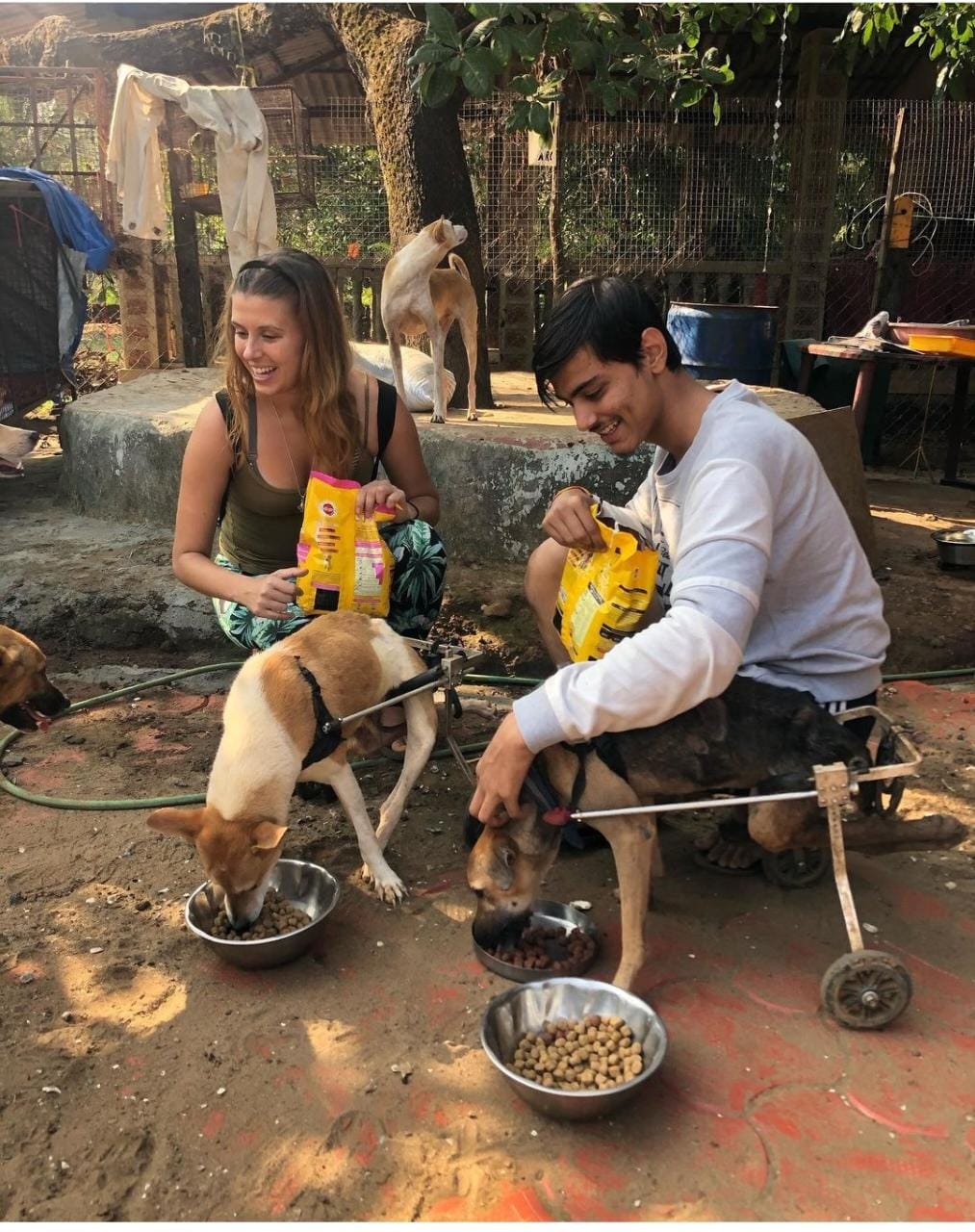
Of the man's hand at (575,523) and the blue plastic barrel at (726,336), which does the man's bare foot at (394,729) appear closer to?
the man's hand at (575,523)

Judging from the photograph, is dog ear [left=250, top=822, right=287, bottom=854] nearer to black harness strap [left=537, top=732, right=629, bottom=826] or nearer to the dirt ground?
Answer: the dirt ground

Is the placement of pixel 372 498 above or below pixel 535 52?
below

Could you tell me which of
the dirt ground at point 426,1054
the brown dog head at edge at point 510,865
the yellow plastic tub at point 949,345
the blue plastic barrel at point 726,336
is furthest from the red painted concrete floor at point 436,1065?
the blue plastic barrel at point 726,336

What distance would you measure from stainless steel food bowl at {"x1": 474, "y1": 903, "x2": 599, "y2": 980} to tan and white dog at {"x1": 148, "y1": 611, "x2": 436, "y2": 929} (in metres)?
0.49

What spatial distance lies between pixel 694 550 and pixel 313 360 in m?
1.74

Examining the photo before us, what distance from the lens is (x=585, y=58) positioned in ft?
12.8

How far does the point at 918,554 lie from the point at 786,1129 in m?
5.06

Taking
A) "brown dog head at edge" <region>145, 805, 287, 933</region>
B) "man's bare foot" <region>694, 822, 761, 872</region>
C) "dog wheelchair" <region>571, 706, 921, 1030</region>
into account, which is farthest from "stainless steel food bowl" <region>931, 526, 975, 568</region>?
"brown dog head at edge" <region>145, 805, 287, 933</region>

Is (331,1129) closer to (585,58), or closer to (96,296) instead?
(585,58)

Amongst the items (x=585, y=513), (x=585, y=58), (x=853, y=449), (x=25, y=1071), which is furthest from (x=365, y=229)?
(x=25, y=1071)

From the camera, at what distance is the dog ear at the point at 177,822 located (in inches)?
107

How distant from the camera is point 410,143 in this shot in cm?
666

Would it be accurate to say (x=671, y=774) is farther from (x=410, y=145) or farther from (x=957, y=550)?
(x=410, y=145)

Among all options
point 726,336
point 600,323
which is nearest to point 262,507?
point 600,323
